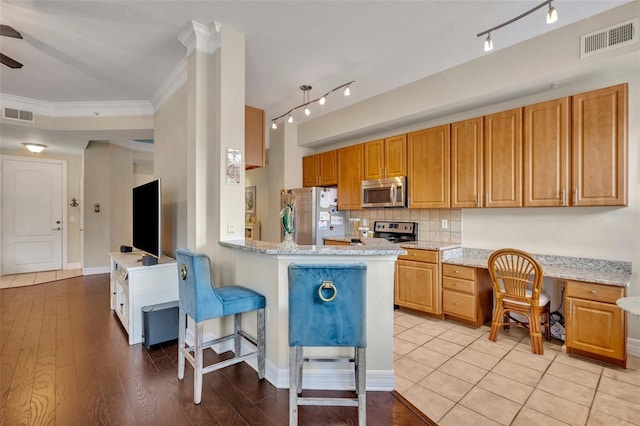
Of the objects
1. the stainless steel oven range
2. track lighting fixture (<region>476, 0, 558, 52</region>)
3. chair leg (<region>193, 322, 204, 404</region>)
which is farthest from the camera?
the stainless steel oven range

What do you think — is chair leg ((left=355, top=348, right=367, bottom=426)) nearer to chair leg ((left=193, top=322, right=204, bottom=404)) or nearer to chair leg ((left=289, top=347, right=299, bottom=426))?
chair leg ((left=289, top=347, right=299, bottom=426))

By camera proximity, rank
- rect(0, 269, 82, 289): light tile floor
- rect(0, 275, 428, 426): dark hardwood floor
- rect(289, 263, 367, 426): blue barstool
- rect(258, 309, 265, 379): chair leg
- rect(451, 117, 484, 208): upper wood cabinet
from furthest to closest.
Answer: rect(0, 269, 82, 289): light tile floor
rect(451, 117, 484, 208): upper wood cabinet
rect(258, 309, 265, 379): chair leg
rect(0, 275, 428, 426): dark hardwood floor
rect(289, 263, 367, 426): blue barstool

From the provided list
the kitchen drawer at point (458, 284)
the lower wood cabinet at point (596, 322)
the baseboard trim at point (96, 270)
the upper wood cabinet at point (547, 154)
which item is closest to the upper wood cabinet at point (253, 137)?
the kitchen drawer at point (458, 284)

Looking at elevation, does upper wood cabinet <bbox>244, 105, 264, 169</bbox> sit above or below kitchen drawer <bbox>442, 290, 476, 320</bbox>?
above

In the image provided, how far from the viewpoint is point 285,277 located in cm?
212

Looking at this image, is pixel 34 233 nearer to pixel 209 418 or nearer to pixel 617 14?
pixel 209 418

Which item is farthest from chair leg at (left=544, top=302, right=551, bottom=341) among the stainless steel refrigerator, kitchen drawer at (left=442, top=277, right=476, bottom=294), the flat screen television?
the flat screen television

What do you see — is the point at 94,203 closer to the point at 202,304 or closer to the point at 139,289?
the point at 139,289

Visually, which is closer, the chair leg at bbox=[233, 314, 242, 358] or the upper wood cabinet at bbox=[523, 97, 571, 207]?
the chair leg at bbox=[233, 314, 242, 358]

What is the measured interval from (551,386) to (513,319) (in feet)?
4.28

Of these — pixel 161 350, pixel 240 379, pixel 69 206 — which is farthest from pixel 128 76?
pixel 69 206

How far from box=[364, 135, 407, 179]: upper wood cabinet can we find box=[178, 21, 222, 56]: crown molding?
249 cm

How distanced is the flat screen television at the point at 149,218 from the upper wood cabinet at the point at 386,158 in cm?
277

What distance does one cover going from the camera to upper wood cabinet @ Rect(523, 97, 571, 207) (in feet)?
9.25
